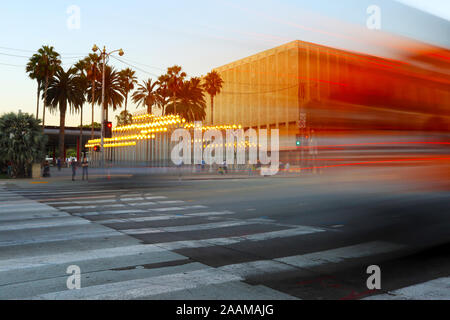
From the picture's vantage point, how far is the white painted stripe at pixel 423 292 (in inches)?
179

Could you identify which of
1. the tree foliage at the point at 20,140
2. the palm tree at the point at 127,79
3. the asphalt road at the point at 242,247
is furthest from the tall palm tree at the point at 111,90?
the asphalt road at the point at 242,247

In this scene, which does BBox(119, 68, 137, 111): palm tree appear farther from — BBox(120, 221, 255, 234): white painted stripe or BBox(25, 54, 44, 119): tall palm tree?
BBox(120, 221, 255, 234): white painted stripe

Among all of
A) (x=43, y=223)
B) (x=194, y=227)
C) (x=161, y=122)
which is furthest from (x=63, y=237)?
(x=161, y=122)

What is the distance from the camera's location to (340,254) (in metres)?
6.72

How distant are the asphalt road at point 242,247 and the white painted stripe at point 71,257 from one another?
17 mm

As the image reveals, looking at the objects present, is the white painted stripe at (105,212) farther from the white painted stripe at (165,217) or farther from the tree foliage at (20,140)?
the tree foliage at (20,140)

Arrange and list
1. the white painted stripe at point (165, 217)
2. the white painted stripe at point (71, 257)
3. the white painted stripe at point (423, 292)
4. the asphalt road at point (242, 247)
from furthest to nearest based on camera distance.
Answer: the white painted stripe at point (165, 217), the white painted stripe at point (71, 257), the asphalt road at point (242, 247), the white painted stripe at point (423, 292)

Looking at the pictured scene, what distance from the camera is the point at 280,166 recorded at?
1583 inches

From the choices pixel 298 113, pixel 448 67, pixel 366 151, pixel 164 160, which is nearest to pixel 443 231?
pixel 366 151

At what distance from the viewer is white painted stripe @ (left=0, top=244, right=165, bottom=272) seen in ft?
19.7

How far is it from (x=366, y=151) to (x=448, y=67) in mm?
2126

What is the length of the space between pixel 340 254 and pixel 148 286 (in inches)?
136

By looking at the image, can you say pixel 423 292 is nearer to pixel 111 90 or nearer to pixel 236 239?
pixel 236 239

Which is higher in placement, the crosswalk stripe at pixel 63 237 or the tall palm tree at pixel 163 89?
the tall palm tree at pixel 163 89
